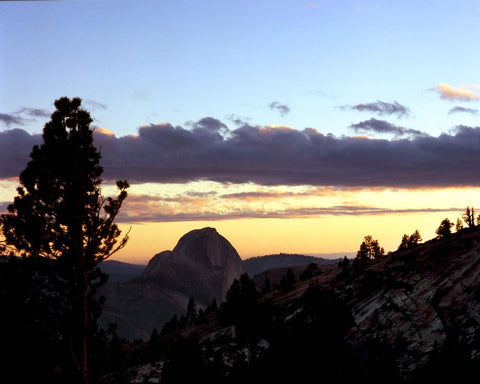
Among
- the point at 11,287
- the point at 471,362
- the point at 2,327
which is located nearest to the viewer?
the point at 2,327

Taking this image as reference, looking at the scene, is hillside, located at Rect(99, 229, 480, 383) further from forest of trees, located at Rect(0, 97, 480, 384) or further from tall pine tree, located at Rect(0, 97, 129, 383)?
tall pine tree, located at Rect(0, 97, 129, 383)

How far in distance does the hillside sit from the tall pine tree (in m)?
43.3

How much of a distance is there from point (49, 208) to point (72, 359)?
29.8ft

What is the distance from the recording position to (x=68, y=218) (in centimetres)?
2670

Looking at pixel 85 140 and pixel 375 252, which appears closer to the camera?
pixel 85 140

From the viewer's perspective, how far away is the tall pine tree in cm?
2627

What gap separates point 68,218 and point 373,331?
2452 inches

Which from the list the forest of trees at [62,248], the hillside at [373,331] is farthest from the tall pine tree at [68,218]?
the hillside at [373,331]

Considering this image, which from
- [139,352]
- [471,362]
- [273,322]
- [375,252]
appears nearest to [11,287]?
[471,362]

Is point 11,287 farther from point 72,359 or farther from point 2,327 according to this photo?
point 72,359

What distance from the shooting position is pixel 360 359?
231 feet

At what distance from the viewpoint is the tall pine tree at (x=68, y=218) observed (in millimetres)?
26266

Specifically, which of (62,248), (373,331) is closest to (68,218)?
(62,248)

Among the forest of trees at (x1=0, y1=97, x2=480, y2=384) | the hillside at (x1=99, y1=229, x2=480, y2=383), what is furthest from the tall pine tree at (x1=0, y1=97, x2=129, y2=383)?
the hillside at (x1=99, y1=229, x2=480, y2=383)
